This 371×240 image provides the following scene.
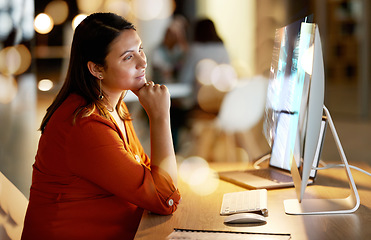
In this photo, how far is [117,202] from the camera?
1252mm

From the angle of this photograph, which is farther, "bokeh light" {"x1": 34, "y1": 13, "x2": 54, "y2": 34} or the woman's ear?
"bokeh light" {"x1": 34, "y1": 13, "x2": 54, "y2": 34}

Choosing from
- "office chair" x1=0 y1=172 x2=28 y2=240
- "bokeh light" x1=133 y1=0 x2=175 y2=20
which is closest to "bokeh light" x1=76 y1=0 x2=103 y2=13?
"bokeh light" x1=133 y1=0 x2=175 y2=20

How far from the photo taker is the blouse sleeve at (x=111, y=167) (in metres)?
1.17

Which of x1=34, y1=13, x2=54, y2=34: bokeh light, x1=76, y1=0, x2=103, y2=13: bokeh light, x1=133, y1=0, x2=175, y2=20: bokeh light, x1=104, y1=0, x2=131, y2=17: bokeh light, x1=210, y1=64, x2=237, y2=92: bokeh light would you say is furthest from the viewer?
x1=133, y1=0, x2=175, y2=20: bokeh light

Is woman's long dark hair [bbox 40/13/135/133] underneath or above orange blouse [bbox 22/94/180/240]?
above

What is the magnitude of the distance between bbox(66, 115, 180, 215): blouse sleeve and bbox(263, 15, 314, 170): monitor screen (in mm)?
349

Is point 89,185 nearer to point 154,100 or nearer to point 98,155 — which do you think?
point 98,155

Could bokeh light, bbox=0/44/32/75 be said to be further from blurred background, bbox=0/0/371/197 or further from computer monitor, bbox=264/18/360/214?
computer monitor, bbox=264/18/360/214

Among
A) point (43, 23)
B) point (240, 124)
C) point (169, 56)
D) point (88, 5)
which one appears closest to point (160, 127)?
point (43, 23)

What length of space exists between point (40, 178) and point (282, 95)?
676 mm

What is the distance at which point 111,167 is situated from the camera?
1164 mm

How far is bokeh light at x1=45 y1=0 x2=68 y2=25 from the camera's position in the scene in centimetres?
323

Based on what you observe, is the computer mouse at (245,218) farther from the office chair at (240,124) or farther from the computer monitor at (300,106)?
the office chair at (240,124)

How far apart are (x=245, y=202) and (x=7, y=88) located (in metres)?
1.18
